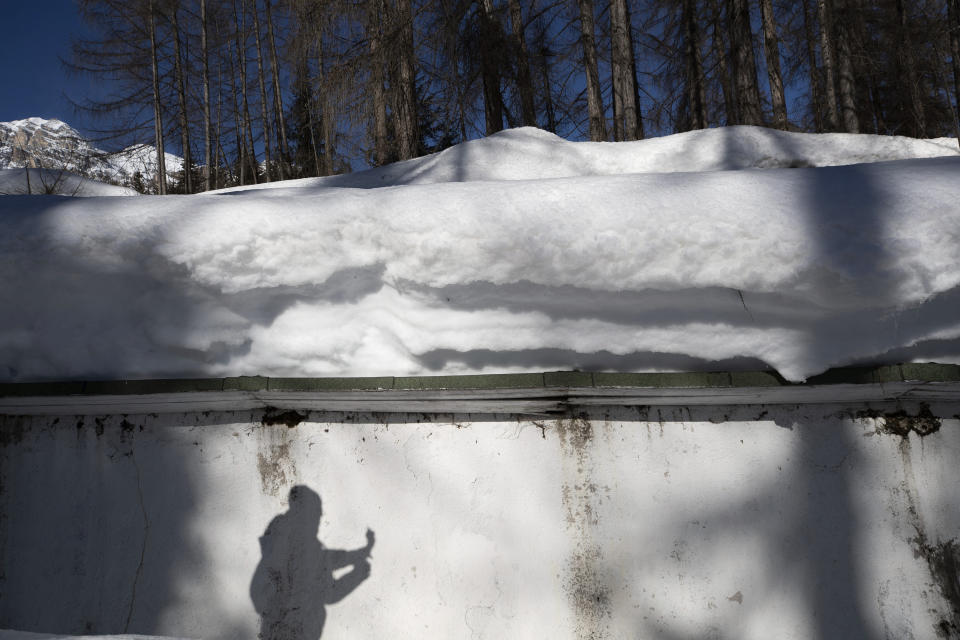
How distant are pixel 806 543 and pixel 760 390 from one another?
623mm

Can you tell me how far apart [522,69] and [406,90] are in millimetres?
1756

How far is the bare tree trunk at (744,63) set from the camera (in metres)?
6.46

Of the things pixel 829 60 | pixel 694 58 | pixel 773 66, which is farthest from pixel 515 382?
pixel 829 60

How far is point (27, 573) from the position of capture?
7.52 feet

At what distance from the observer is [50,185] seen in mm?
6141

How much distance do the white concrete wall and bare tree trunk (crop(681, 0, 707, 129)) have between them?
304 inches

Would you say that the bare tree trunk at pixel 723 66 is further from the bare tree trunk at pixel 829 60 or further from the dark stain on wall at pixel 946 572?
the dark stain on wall at pixel 946 572

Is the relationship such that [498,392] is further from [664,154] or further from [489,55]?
[489,55]

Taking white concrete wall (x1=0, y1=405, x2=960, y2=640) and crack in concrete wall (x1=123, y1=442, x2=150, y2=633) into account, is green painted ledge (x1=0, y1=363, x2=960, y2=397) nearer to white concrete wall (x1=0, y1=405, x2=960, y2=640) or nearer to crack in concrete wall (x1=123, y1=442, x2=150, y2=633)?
white concrete wall (x1=0, y1=405, x2=960, y2=640)

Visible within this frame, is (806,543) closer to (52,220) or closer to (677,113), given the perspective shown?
(52,220)

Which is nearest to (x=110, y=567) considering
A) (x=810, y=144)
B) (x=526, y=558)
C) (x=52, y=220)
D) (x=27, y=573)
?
(x=27, y=573)

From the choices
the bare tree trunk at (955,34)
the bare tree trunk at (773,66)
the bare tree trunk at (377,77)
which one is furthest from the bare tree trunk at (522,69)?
the bare tree trunk at (955,34)

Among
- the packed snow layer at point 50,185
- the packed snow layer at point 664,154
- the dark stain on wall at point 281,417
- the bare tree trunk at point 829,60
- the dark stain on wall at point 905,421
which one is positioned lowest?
the dark stain on wall at point 905,421

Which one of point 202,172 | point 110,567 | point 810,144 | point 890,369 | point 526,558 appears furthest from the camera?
point 202,172
